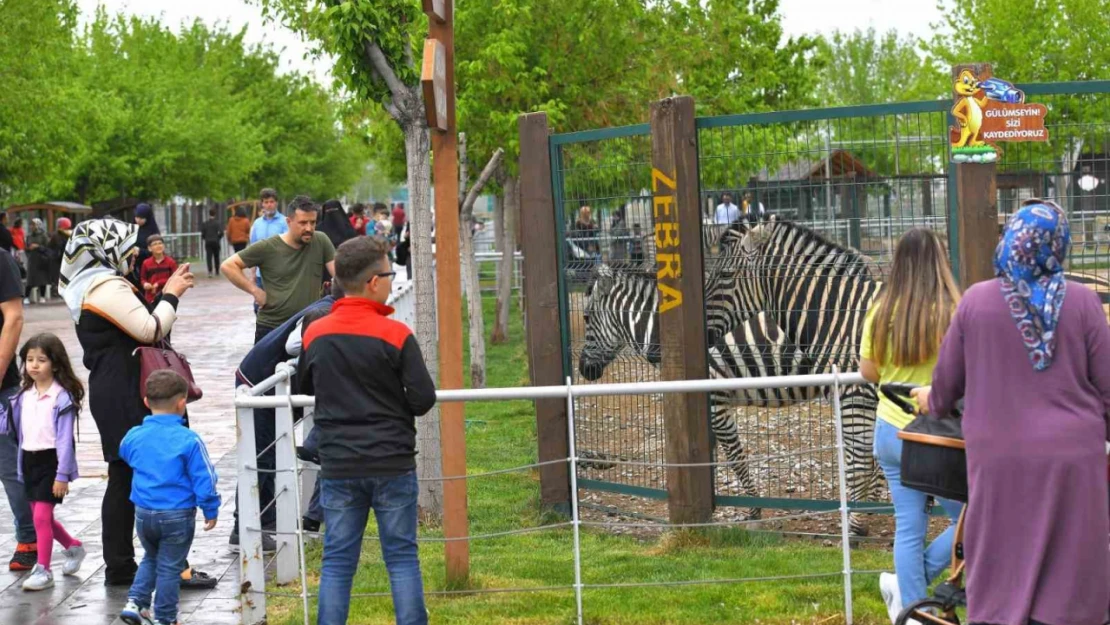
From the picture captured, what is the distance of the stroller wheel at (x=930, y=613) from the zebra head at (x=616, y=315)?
12.3 ft

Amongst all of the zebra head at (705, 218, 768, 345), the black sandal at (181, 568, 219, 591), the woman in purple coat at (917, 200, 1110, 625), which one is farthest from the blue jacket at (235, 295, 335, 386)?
the woman in purple coat at (917, 200, 1110, 625)

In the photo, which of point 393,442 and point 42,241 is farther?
point 42,241

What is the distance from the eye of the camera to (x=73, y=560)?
25.8 ft

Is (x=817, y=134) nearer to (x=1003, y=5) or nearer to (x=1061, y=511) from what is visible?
(x=1061, y=511)

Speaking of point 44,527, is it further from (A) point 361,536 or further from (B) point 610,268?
(B) point 610,268

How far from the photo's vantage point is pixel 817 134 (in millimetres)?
8227

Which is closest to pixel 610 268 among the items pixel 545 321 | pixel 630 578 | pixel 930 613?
pixel 545 321

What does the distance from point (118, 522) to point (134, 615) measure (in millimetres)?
1041

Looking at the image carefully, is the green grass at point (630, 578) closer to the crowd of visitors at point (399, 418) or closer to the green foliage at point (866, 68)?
the crowd of visitors at point (399, 418)

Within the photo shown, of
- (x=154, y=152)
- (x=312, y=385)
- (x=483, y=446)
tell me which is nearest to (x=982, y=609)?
(x=312, y=385)

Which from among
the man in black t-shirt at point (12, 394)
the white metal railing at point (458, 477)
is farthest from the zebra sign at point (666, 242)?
the man in black t-shirt at point (12, 394)

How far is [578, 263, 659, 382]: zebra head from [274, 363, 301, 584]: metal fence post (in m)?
2.36

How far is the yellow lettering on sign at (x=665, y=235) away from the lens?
820 centimetres

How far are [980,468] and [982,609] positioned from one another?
18.2 inches
